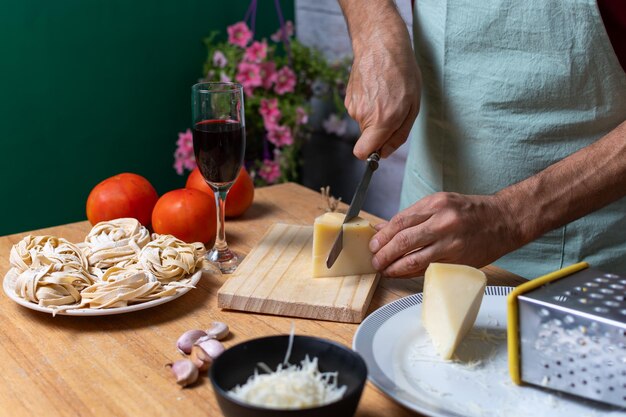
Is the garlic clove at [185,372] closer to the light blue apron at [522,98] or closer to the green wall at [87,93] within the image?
the light blue apron at [522,98]

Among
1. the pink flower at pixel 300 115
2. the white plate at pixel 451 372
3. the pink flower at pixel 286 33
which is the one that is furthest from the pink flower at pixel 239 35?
the white plate at pixel 451 372

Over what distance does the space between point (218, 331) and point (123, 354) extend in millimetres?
140

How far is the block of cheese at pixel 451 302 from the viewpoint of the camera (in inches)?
40.2

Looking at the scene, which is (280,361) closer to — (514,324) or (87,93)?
(514,324)

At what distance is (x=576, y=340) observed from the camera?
0.88 m

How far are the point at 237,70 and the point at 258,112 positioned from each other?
19cm

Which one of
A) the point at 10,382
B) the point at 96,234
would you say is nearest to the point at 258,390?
the point at 10,382

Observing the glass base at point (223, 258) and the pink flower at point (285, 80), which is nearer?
the glass base at point (223, 258)

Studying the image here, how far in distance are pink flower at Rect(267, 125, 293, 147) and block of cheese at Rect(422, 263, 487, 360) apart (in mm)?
2090

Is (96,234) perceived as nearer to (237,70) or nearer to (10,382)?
(10,382)

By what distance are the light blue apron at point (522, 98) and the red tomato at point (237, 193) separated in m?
0.45

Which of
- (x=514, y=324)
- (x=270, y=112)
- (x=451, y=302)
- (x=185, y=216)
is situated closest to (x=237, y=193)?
(x=185, y=216)

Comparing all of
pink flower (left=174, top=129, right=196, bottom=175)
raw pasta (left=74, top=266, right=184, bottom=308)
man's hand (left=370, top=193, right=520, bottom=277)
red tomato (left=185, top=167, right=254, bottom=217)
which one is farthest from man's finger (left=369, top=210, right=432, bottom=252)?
pink flower (left=174, top=129, right=196, bottom=175)

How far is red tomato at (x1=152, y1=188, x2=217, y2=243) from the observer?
1.50 metres
